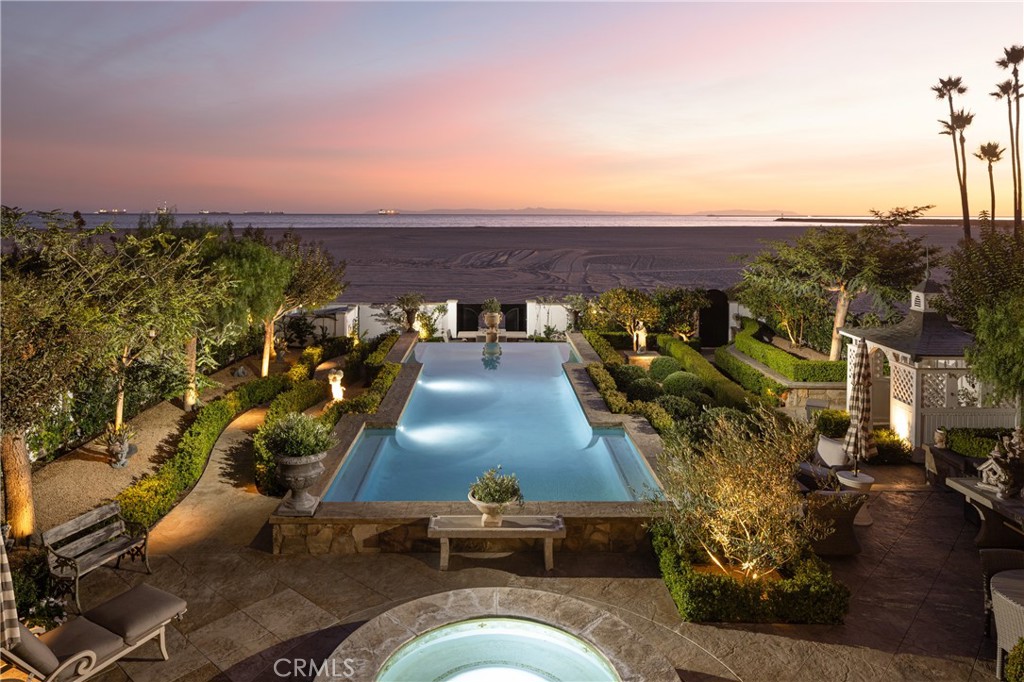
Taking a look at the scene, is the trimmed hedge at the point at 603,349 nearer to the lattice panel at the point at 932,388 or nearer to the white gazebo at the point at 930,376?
the white gazebo at the point at 930,376

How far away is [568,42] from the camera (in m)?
13.4

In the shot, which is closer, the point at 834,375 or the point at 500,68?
the point at 834,375

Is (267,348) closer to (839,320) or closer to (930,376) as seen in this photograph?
(930,376)

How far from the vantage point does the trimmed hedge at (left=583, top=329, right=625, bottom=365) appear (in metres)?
18.5

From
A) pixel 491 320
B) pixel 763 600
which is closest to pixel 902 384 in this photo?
pixel 763 600

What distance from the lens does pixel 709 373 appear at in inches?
692

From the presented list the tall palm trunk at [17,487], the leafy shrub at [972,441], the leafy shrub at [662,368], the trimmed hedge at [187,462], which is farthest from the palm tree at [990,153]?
the tall palm trunk at [17,487]

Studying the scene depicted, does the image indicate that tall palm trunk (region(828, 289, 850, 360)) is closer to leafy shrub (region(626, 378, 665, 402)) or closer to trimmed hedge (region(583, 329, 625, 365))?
leafy shrub (region(626, 378, 665, 402))

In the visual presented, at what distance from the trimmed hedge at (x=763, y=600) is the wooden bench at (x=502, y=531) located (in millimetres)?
1652

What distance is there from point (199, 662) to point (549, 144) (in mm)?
33004

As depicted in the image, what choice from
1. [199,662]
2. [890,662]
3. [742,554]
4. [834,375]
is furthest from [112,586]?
[834,375]

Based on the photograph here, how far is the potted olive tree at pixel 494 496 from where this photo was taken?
7395 mm

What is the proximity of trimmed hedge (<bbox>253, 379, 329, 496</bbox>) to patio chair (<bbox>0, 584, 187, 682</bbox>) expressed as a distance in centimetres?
345

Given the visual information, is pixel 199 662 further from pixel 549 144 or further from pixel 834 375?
pixel 549 144
